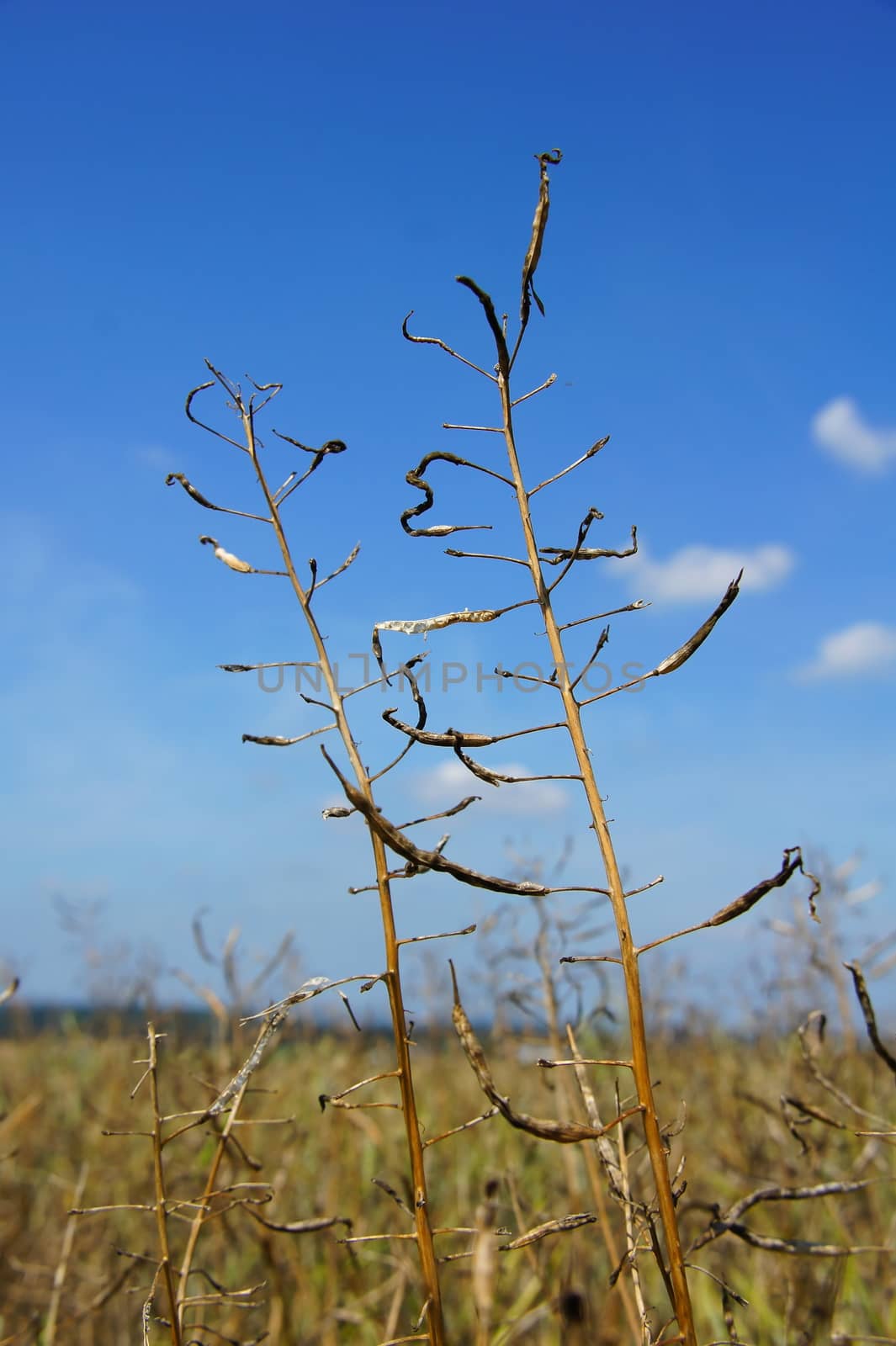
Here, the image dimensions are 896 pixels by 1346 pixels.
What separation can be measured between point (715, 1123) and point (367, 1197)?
6.04 ft

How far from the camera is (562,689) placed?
101 centimetres

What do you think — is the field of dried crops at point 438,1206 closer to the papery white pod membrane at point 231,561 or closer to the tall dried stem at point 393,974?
the tall dried stem at point 393,974

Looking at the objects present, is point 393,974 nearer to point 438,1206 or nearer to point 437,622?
point 437,622

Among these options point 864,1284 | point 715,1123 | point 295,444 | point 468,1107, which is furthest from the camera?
point 468,1107

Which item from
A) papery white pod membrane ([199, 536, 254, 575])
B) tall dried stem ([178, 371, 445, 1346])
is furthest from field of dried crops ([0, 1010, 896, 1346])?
papery white pod membrane ([199, 536, 254, 575])

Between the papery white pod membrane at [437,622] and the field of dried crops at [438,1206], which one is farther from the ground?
the papery white pod membrane at [437,622]

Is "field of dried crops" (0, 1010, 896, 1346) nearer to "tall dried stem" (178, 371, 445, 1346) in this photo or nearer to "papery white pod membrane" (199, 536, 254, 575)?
"tall dried stem" (178, 371, 445, 1346)

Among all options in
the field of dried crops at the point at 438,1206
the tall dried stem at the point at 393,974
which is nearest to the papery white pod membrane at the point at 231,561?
the tall dried stem at the point at 393,974

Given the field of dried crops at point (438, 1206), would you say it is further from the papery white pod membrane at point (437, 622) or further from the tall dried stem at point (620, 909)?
the papery white pod membrane at point (437, 622)

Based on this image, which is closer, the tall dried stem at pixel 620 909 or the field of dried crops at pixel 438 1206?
the tall dried stem at pixel 620 909

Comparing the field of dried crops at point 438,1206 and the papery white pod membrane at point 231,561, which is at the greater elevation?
the papery white pod membrane at point 231,561

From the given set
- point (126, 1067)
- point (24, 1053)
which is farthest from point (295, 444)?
point (24, 1053)

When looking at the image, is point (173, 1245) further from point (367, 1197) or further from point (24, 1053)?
point (24, 1053)

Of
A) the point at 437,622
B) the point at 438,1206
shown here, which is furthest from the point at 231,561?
Result: the point at 438,1206
